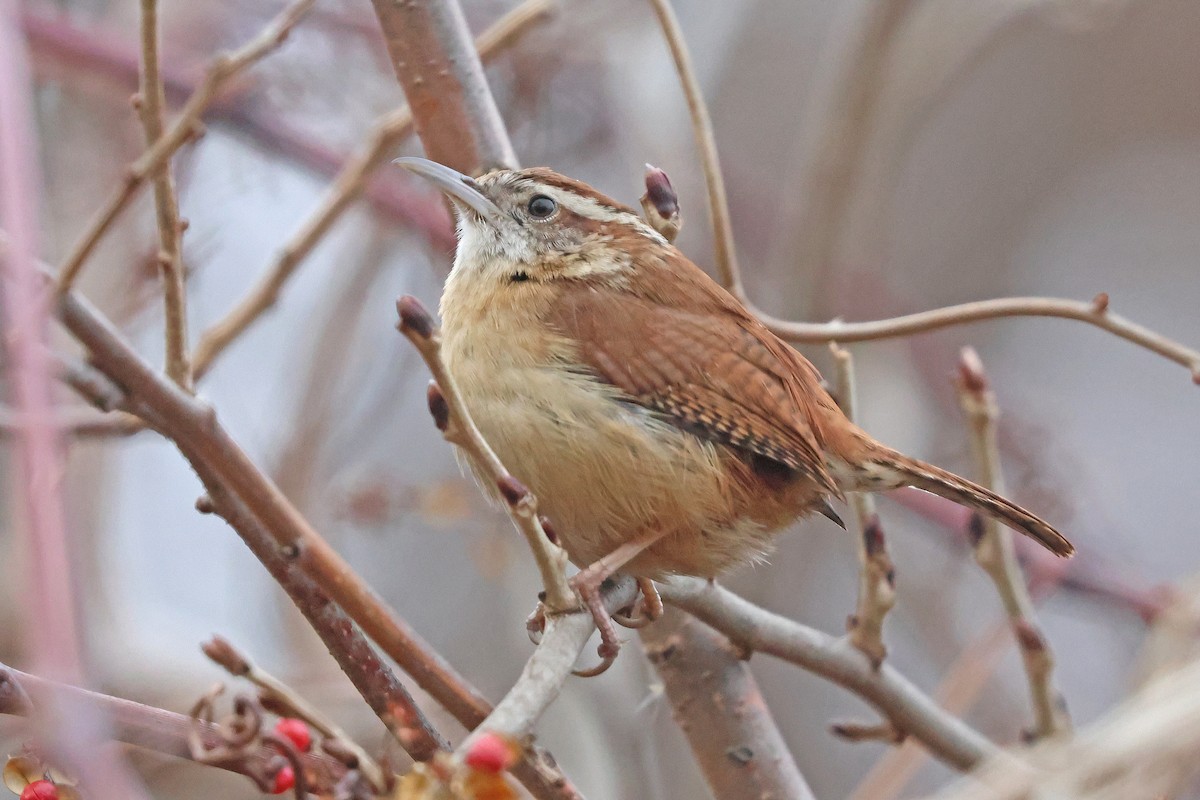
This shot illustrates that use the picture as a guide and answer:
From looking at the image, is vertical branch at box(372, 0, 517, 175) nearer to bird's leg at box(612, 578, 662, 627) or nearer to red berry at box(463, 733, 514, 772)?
bird's leg at box(612, 578, 662, 627)

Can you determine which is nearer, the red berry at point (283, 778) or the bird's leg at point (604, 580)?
the red berry at point (283, 778)

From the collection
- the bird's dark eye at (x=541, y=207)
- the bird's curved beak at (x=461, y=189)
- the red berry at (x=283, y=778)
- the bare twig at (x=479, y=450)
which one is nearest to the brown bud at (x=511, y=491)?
the bare twig at (x=479, y=450)

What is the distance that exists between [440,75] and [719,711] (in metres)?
1.52

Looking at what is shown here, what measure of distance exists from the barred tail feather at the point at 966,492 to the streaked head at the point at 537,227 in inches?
27.8

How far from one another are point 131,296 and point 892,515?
9.79 feet

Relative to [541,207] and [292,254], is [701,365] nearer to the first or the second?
[541,207]

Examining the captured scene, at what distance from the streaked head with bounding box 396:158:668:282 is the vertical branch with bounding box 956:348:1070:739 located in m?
0.75

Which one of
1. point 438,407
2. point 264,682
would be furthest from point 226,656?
point 438,407

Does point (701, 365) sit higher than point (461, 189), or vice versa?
point (461, 189)

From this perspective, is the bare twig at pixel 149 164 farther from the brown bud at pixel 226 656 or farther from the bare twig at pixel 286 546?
the brown bud at pixel 226 656

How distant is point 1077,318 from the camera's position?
7.98 ft

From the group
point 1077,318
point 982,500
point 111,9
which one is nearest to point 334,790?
point 982,500

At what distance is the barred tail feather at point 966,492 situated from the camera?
246cm

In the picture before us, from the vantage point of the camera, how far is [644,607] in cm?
238
